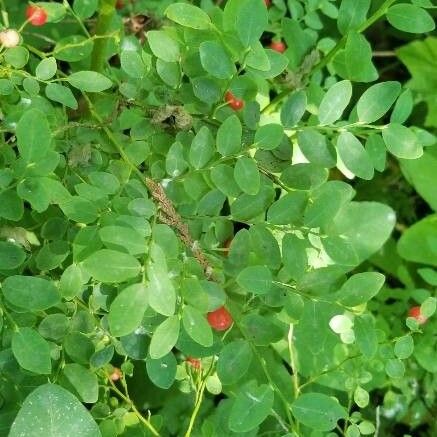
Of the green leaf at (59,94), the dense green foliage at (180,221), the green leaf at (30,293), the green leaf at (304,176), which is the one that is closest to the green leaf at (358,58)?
the dense green foliage at (180,221)

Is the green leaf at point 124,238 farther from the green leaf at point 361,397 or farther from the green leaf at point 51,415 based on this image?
the green leaf at point 361,397

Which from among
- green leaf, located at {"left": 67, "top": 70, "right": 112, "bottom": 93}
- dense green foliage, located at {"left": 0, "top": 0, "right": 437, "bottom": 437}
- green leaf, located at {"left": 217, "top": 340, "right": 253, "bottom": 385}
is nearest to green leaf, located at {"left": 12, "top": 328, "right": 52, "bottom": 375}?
dense green foliage, located at {"left": 0, "top": 0, "right": 437, "bottom": 437}

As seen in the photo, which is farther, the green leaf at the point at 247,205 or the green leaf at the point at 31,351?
the green leaf at the point at 247,205

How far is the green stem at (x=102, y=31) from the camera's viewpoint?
3.75 feet

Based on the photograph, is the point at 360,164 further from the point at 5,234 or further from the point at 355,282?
the point at 5,234

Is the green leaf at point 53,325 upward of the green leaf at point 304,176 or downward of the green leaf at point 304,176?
downward

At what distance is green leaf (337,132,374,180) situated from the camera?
0.90 metres

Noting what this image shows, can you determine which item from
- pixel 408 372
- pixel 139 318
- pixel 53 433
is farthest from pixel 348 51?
pixel 408 372

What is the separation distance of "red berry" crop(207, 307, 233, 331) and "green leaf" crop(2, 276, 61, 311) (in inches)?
11.3

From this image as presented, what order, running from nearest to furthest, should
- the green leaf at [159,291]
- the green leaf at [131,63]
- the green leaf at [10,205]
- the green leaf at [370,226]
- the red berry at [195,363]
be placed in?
the green leaf at [159,291] < the green leaf at [10,205] < the green leaf at [131,63] < the red berry at [195,363] < the green leaf at [370,226]

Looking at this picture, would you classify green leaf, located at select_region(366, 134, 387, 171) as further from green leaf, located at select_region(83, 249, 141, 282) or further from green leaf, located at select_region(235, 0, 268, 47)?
green leaf, located at select_region(83, 249, 141, 282)

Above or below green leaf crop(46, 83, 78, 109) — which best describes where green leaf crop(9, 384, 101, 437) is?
below

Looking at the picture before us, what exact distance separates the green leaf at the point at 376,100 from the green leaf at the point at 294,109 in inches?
2.8

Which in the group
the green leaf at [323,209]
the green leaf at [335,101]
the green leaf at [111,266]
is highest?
the green leaf at [335,101]
